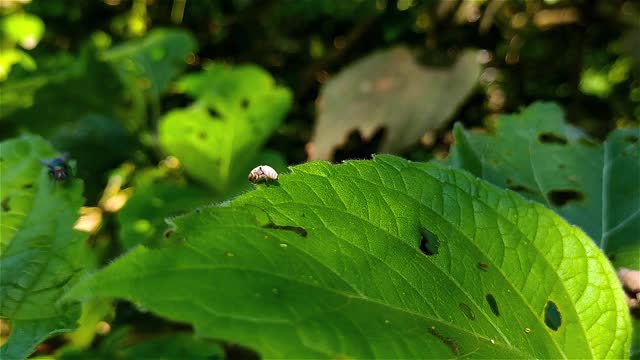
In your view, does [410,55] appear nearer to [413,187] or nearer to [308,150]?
[308,150]

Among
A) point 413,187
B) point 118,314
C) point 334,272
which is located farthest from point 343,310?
point 118,314

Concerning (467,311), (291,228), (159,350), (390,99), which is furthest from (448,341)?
(390,99)

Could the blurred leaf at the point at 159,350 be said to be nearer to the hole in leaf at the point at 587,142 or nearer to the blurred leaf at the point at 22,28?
the hole in leaf at the point at 587,142

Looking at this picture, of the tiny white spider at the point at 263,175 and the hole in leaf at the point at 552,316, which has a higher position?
the tiny white spider at the point at 263,175

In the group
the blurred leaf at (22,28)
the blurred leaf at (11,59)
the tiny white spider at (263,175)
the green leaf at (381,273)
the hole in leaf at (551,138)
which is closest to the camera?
the green leaf at (381,273)

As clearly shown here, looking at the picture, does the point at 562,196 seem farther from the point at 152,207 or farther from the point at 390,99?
the point at 152,207

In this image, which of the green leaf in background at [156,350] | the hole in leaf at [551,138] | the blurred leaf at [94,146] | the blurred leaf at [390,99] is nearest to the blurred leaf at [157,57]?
the blurred leaf at [94,146]
